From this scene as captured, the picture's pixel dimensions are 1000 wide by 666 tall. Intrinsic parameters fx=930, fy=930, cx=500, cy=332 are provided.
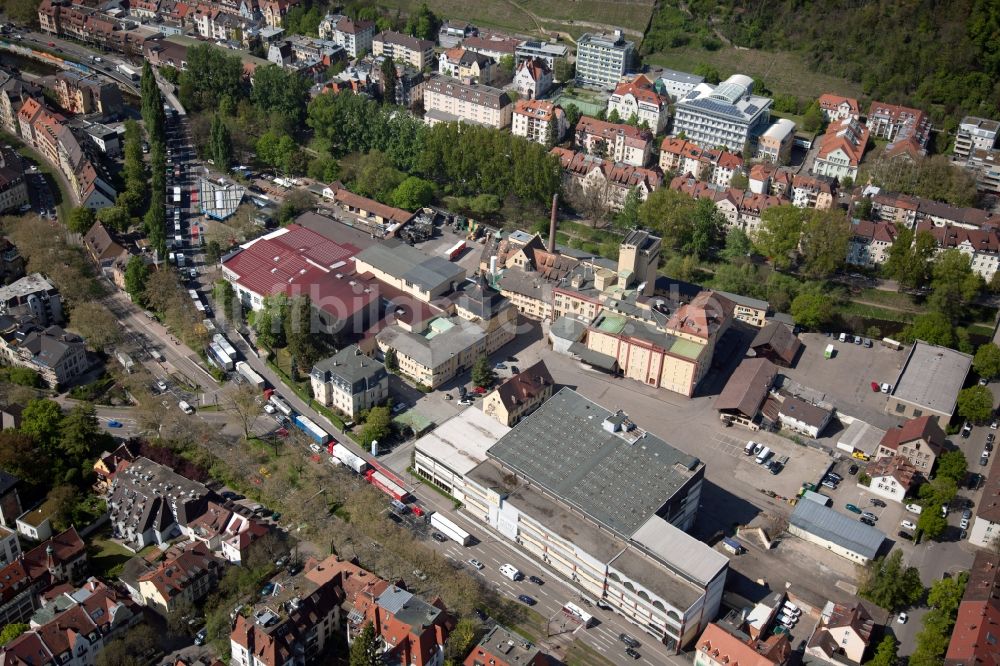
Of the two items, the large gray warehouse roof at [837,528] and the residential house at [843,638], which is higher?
the large gray warehouse roof at [837,528]

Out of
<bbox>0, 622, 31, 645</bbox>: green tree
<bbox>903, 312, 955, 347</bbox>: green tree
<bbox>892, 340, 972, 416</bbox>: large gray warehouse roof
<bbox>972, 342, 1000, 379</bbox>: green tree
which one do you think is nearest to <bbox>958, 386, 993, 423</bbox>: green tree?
<bbox>892, 340, 972, 416</bbox>: large gray warehouse roof

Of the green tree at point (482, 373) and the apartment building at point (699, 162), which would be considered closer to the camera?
the green tree at point (482, 373)

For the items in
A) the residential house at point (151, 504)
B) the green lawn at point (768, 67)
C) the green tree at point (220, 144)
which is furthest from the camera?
the green lawn at point (768, 67)

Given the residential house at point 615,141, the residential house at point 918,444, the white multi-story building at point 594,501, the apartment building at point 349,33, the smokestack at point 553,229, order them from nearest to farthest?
the white multi-story building at point 594,501
the residential house at point 918,444
the smokestack at point 553,229
the residential house at point 615,141
the apartment building at point 349,33

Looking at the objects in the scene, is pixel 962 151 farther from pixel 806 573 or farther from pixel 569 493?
pixel 569 493

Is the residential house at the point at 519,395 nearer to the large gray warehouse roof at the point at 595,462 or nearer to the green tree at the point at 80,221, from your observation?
the large gray warehouse roof at the point at 595,462

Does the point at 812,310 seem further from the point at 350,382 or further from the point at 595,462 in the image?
the point at 350,382

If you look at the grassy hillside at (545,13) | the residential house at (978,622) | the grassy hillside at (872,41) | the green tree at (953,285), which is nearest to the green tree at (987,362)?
the green tree at (953,285)

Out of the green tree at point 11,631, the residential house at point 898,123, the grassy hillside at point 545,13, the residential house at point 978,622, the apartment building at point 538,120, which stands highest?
the grassy hillside at point 545,13
